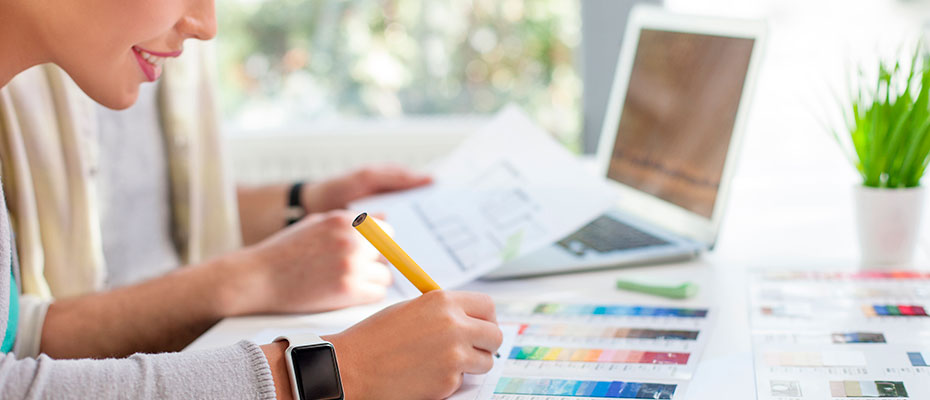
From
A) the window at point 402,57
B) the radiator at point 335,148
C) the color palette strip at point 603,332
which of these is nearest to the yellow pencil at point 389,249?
the color palette strip at point 603,332

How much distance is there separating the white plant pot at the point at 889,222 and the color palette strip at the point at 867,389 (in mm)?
362

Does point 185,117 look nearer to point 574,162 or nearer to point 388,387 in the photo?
point 574,162

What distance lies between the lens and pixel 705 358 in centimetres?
75

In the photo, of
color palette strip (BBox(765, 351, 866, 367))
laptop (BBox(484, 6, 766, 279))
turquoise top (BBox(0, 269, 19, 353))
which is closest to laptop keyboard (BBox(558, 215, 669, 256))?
laptop (BBox(484, 6, 766, 279))

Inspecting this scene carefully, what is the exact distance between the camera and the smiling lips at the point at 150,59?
0.81 metres

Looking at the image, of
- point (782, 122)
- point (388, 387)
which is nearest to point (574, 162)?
point (388, 387)

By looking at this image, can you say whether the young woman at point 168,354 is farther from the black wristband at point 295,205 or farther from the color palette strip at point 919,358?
the black wristband at point 295,205

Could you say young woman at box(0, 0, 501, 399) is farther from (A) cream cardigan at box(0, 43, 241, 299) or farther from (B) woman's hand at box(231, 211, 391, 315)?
(A) cream cardigan at box(0, 43, 241, 299)

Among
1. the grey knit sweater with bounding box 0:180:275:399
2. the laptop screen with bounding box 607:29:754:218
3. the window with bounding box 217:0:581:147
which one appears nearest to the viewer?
the grey knit sweater with bounding box 0:180:275:399

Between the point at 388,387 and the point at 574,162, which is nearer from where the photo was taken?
the point at 388,387

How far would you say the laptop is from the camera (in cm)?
103

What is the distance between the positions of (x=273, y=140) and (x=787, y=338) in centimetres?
169

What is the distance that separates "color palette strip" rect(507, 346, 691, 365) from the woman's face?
416 millimetres

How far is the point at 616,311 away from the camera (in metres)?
0.88
